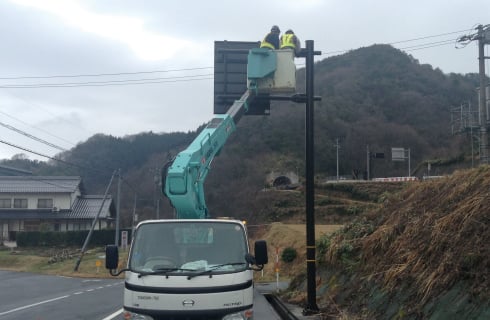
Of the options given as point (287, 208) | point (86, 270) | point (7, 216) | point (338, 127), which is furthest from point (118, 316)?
point (338, 127)

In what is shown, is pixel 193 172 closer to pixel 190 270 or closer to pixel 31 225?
pixel 190 270

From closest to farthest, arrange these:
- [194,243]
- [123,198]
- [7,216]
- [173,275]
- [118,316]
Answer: [173,275]
[194,243]
[118,316]
[7,216]
[123,198]

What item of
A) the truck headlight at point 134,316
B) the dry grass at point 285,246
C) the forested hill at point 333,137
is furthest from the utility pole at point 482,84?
the forested hill at point 333,137

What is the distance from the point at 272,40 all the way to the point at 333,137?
274 feet

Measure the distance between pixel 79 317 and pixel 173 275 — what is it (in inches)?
287

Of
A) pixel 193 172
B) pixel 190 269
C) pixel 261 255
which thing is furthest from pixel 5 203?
pixel 190 269

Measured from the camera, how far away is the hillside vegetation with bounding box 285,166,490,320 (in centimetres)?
645

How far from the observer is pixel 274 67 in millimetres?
13258

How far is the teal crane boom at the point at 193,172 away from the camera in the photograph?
10062 millimetres

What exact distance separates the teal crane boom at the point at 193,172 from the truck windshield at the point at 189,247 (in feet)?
9.80

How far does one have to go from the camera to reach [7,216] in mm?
62656

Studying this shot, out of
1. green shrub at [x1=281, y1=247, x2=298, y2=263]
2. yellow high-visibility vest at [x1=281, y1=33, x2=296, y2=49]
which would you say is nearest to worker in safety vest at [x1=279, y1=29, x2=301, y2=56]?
yellow high-visibility vest at [x1=281, y1=33, x2=296, y2=49]

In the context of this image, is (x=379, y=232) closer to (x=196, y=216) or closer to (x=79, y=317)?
(x=196, y=216)

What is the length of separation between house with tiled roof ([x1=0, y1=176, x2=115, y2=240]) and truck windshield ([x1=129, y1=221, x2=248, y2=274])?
5812cm
